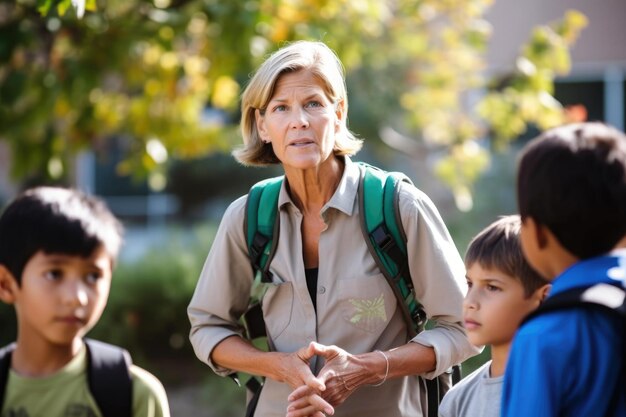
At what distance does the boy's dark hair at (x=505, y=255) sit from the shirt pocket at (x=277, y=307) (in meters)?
0.61

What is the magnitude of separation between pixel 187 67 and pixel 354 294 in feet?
16.2

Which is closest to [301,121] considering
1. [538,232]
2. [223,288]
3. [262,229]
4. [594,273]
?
[262,229]

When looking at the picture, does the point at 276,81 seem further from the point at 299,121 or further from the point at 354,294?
the point at 354,294

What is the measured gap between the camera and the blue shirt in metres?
1.91

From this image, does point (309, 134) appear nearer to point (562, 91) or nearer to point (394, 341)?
point (394, 341)

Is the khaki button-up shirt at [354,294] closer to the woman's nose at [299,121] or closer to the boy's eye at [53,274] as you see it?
the woman's nose at [299,121]

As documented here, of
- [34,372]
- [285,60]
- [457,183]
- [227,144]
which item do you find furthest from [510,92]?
[34,372]

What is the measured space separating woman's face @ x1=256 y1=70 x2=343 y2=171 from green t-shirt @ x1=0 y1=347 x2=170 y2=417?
0.85 meters

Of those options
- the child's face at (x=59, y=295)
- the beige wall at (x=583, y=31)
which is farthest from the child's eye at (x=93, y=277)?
the beige wall at (x=583, y=31)

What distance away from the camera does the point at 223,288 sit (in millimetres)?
3178

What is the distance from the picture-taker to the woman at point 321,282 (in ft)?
9.57

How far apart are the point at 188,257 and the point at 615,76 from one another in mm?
9905

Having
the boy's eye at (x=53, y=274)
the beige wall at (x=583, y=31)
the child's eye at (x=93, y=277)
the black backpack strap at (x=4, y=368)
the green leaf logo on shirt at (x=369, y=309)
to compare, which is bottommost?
the black backpack strap at (x=4, y=368)

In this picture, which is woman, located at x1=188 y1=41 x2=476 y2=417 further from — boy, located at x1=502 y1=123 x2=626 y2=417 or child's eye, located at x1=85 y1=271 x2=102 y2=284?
boy, located at x1=502 y1=123 x2=626 y2=417
